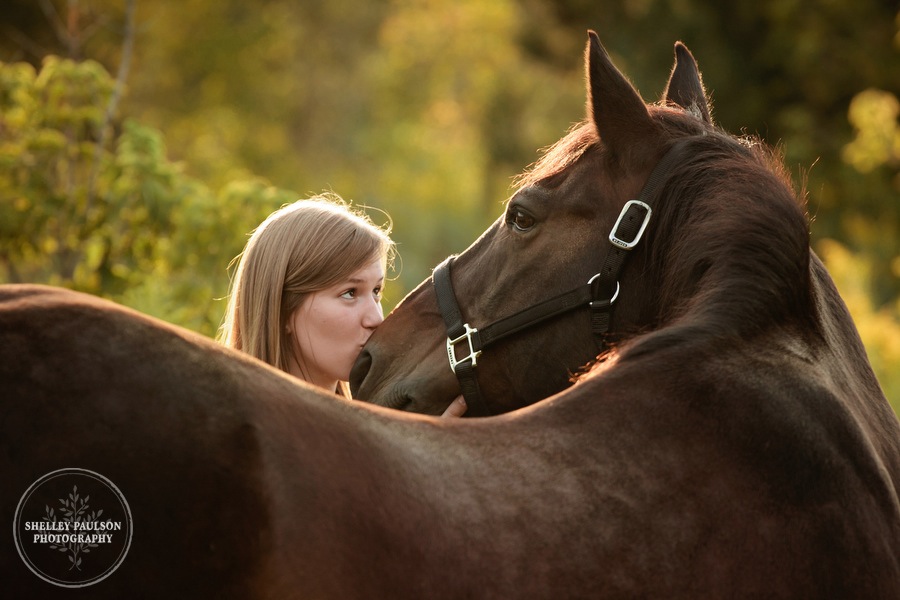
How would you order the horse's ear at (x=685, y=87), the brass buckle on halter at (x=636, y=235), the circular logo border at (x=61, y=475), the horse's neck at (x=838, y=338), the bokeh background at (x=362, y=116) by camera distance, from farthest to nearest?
1. the bokeh background at (x=362, y=116)
2. the horse's ear at (x=685, y=87)
3. the brass buckle on halter at (x=636, y=235)
4. the horse's neck at (x=838, y=338)
5. the circular logo border at (x=61, y=475)

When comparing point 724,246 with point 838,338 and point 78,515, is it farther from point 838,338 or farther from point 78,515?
point 78,515

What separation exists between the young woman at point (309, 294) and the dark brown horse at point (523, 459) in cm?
136

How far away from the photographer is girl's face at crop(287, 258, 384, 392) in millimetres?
3246

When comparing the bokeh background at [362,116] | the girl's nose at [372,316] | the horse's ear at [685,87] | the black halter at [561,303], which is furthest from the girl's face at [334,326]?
the horse's ear at [685,87]

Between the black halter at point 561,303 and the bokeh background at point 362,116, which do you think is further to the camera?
the bokeh background at point 362,116

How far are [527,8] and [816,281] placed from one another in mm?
21726

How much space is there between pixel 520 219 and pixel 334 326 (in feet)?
2.70

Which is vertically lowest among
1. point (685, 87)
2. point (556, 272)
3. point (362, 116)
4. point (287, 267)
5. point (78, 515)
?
point (78, 515)

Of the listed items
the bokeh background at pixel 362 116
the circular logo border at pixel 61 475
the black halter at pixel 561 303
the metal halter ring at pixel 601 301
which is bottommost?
the circular logo border at pixel 61 475

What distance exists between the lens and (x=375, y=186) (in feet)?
105

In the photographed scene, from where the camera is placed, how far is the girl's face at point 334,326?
10.6 ft

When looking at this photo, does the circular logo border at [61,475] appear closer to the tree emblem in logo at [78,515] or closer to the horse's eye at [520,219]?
the tree emblem in logo at [78,515]

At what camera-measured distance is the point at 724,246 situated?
201cm

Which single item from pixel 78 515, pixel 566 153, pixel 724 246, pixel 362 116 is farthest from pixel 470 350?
pixel 362 116
